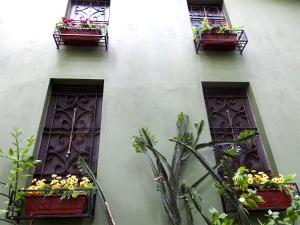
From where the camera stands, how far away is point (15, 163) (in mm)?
3547

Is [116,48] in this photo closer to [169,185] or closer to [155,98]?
[155,98]

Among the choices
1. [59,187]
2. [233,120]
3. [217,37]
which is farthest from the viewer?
[217,37]

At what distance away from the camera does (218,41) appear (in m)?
5.46

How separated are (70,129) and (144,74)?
1560mm

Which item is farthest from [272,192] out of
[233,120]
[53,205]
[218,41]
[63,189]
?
[218,41]

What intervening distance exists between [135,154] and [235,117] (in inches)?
75.3

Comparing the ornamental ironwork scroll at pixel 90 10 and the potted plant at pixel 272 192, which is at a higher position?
the ornamental ironwork scroll at pixel 90 10

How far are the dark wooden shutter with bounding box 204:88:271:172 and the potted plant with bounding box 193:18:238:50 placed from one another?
2.94 ft

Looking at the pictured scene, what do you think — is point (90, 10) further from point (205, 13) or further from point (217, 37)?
point (217, 37)

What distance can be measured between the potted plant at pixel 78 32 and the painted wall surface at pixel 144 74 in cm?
16

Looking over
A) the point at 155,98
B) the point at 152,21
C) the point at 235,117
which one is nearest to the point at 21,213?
the point at 155,98

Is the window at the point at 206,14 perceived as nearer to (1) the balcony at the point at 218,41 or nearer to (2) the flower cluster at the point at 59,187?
(1) the balcony at the point at 218,41

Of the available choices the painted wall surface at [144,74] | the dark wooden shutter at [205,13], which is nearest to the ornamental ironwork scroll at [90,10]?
the painted wall surface at [144,74]

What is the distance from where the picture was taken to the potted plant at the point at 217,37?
546 cm
